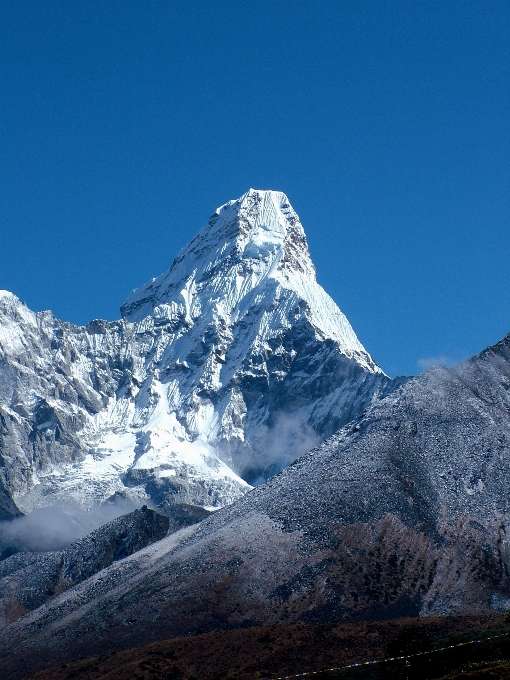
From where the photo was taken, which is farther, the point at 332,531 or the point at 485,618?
the point at 332,531

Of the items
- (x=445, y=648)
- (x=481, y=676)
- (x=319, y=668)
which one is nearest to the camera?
(x=481, y=676)

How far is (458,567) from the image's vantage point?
187 m

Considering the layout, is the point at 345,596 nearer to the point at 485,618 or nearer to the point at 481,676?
the point at 485,618

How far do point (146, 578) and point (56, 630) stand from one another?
16.4 metres

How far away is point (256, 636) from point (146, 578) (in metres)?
34.5

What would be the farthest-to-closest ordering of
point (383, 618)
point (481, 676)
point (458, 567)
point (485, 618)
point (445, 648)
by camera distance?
point (458, 567) < point (383, 618) < point (485, 618) < point (445, 648) < point (481, 676)

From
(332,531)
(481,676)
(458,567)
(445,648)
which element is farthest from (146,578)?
(481,676)

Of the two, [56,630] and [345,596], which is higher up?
[56,630]

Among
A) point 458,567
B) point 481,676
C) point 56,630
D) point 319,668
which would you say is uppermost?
point 56,630

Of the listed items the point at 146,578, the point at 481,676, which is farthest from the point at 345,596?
the point at 481,676

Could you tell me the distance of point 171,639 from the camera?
565 ft

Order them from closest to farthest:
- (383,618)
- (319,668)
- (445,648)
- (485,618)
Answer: (445,648), (319,668), (485,618), (383,618)

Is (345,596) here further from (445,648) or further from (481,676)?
(481,676)

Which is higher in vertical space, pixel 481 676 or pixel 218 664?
pixel 218 664
